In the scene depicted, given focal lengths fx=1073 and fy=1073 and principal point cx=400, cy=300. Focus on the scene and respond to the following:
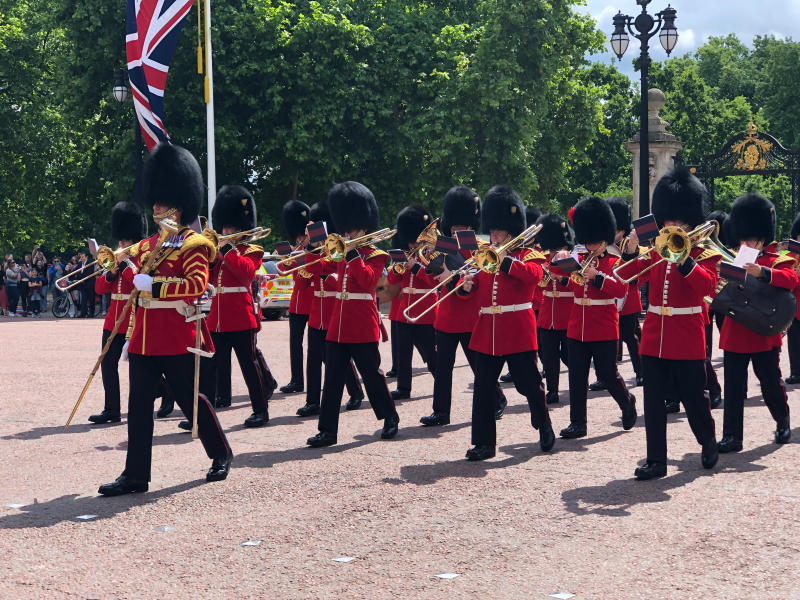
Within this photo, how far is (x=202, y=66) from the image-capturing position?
19031 mm

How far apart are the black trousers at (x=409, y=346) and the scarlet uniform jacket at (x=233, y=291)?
1634mm

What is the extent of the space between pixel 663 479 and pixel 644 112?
12018 millimetres

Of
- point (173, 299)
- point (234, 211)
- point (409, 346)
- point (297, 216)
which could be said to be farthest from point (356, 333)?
point (297, 216)

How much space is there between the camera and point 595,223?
23.4 ft

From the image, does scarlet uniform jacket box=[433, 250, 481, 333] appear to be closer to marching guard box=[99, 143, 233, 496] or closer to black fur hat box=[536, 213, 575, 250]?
black fur hat box=[536, 213, 575, 250]

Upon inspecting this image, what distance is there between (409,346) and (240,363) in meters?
1.81

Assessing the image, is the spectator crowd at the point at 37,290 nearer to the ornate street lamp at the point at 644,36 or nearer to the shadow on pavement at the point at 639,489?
the ornate street lamp at the point at 644,36

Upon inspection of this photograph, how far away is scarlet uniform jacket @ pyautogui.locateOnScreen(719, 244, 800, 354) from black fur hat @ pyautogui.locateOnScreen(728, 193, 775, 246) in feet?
0.73

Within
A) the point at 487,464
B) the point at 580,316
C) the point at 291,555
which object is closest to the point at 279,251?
the point at 580,316

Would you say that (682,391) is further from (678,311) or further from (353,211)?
(353,211)

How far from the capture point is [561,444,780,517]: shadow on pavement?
5062 millimetres

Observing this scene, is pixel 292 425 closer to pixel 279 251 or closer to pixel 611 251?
pixel 279 251

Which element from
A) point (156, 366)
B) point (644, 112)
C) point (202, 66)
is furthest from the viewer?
point (202, 66)

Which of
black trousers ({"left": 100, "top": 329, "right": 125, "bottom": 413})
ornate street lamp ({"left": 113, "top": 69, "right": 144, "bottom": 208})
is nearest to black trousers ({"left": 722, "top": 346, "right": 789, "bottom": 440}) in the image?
black trousers ({"left": 100, "top": 329, "right": 125, "bottom": 413})
